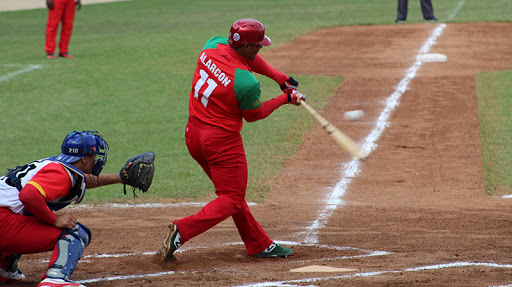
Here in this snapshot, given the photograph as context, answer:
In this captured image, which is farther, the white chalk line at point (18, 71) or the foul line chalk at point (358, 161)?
the white chalk line at point (18, 71)

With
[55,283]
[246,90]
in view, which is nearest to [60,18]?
[246,90]

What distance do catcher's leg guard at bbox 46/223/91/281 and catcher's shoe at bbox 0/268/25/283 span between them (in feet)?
1.97

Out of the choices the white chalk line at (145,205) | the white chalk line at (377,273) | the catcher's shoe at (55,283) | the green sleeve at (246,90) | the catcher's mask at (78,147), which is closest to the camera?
the catcher's shoe at (55,283)

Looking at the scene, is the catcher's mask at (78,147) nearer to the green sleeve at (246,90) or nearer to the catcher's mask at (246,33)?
the green sleeve at (246,90)

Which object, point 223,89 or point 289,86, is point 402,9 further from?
point 223,89

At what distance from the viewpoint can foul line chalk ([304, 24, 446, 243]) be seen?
21.6 ft

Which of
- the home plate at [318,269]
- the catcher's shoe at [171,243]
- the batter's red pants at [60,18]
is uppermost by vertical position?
the catcher's shoe at [171,243]

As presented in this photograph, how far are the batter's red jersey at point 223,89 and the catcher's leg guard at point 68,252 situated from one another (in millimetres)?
1326

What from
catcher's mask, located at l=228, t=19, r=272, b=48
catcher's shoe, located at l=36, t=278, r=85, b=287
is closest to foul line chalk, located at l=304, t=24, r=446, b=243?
catcher's mask, located at l=228, t=19, r=272, b=48

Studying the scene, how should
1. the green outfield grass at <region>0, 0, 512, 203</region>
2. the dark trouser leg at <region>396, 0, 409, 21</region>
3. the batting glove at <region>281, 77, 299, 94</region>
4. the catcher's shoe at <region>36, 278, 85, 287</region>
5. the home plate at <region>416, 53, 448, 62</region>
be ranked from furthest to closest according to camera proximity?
the dark trouser leg at <region>396, 0, 409, 21</region> → the home plate at <region>416, 53, 448, 62</region> → the green outfield grass at <region>0, 0, 512, 203</region> → the batting glove at <region>281, 77, 299, 94</region> → the catcher's shoe at <region>36, 278, 85, 287</region>

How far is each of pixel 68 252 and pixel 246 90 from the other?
5.92 feet

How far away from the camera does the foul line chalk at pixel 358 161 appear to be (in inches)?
259

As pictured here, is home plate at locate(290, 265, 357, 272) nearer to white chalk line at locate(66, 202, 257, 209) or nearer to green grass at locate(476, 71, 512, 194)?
white chalk line at locate(66, 202, 257, 209)

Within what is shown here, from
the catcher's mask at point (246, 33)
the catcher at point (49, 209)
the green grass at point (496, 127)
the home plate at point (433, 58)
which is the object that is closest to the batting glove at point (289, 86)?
the catcher's mask at point (246, 33)
